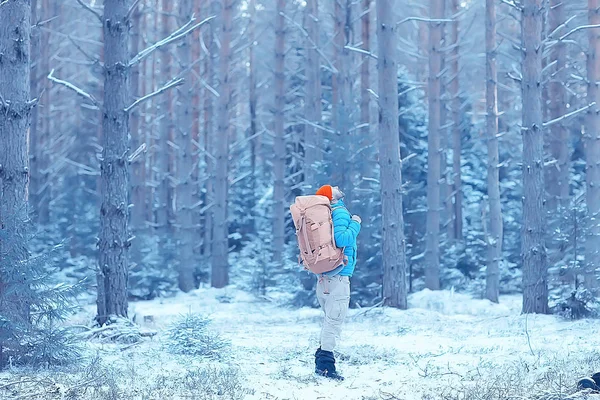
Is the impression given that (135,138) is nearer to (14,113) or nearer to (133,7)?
(133,7)

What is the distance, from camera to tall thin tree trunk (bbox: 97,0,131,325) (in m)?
10.6

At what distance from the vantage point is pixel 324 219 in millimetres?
7426

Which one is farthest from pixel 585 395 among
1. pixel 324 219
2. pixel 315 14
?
pixel 315 14

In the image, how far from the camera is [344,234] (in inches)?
293

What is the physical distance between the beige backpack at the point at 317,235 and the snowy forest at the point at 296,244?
1.16 meters

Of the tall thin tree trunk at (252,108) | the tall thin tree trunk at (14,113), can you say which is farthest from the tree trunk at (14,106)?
the tall thin tree trunk at (252,108)

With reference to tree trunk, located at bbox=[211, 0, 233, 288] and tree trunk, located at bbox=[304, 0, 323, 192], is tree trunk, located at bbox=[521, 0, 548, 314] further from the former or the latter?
tree trunk, located at bbox=[211, 0, 233, 288]

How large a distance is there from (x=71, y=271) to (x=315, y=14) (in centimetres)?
1153

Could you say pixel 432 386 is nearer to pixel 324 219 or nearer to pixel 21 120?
pixel 324 219

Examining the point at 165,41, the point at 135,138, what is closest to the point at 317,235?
the point at 165,41

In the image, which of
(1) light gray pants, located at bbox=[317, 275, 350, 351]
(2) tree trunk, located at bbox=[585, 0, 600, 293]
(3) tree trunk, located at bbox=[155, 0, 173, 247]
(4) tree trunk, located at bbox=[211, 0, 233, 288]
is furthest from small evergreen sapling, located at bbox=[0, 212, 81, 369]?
(4) tree trunk, located at bbox=[211, 0, 233, 288]

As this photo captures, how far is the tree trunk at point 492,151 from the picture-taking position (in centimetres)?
1934

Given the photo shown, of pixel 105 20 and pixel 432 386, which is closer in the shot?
pixel 432 386

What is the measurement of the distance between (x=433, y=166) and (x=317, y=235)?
1405 cm
